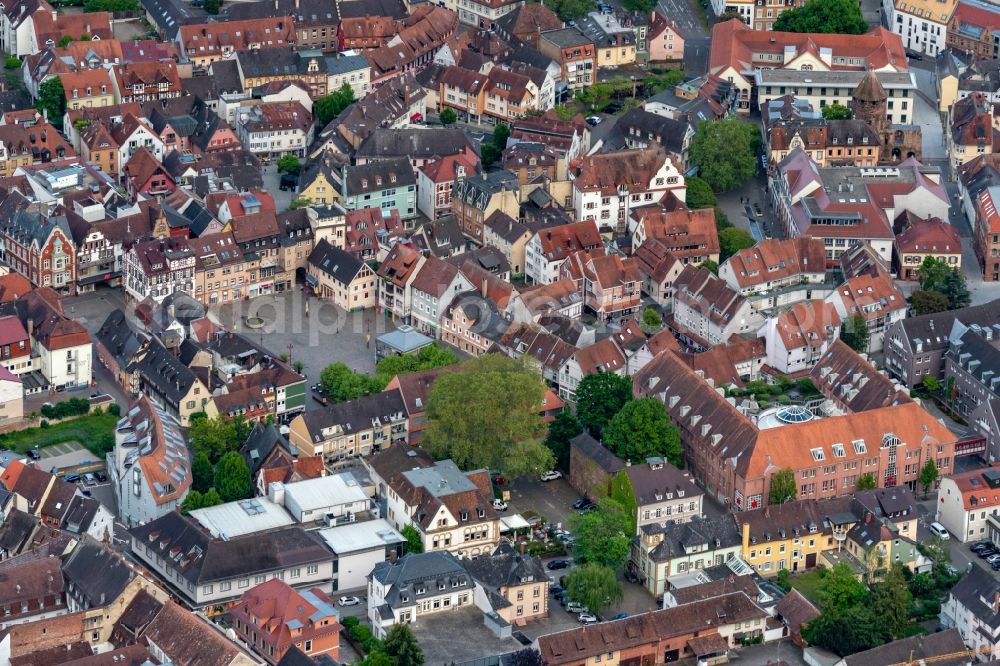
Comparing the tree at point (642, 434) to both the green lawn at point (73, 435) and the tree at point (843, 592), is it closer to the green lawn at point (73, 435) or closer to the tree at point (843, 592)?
the tree at point (843, 592)

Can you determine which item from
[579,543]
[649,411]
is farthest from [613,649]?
[649,411]

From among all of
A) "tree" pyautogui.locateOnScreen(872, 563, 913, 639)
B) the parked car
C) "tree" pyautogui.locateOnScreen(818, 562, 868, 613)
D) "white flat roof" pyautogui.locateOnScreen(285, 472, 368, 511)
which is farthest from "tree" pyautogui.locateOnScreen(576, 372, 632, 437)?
"tree" pyautogui.locateOnScreen(872, 563, 913, 639)

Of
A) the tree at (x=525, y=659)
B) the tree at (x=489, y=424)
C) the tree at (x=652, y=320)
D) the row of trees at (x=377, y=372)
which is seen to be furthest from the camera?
the tree at (x=652, y=320)

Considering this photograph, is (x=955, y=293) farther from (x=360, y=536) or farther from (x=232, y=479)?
(x=232, y=479)

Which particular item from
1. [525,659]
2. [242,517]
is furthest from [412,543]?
[525,659]

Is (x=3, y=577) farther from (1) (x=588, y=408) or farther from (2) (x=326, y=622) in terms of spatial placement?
(1) (x=588, y=408)

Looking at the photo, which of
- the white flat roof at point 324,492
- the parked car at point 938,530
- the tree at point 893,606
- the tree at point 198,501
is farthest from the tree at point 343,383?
the tree at point 893,606
